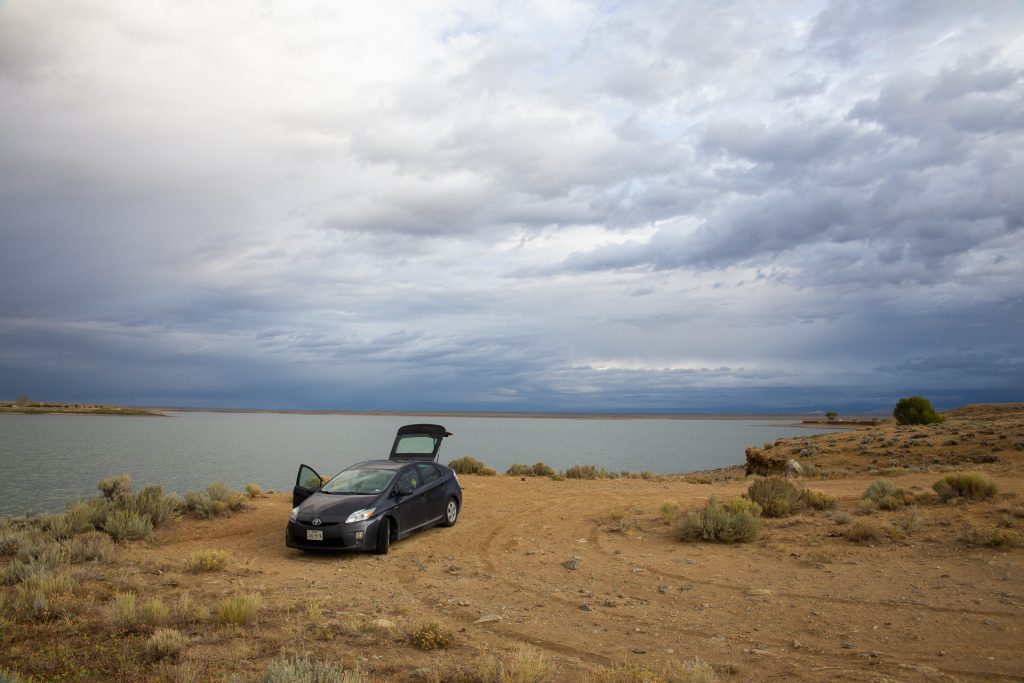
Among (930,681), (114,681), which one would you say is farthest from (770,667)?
(114,681)

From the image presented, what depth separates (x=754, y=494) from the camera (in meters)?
14.2

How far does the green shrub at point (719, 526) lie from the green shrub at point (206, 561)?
8.58 metres

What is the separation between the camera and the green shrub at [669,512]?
14.0 m

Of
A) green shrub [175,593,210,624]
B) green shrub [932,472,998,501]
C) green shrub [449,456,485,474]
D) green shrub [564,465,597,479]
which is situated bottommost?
green shrub [564,465,597,479]

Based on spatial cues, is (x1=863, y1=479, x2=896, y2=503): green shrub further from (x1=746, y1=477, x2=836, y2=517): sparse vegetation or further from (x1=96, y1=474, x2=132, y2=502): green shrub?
(x1=96, y1=474, x2=132, y2=502): green shrub

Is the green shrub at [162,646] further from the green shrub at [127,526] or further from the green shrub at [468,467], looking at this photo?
the green shrub at [468,467]

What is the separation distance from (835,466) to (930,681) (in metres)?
24.7

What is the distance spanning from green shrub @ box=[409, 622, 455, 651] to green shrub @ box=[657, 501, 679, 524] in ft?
26.1

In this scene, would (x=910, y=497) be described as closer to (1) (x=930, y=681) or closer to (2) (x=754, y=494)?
(2) (x=754, y=494)

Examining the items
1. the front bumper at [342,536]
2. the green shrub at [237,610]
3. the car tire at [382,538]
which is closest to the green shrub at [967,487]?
the car tire at [382,538]

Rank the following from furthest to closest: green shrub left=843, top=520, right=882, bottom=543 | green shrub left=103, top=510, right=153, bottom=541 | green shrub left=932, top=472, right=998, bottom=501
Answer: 1. green shrub left=103, top=510, right=153, bottom=541
2. green shrub left=932, top=472, right=998, bottom=501
3. green shrub left=843, top=520, right=882, bottom=543

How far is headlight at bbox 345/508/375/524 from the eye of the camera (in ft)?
38.9

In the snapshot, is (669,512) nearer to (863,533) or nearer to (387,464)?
(863,533)

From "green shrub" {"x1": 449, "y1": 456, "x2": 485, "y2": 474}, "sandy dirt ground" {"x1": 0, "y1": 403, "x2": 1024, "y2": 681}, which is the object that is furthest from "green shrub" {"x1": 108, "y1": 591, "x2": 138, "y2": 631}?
"green shrub" {"x1": 449, "y1": 456, "x2": 485, "y2": 474}
